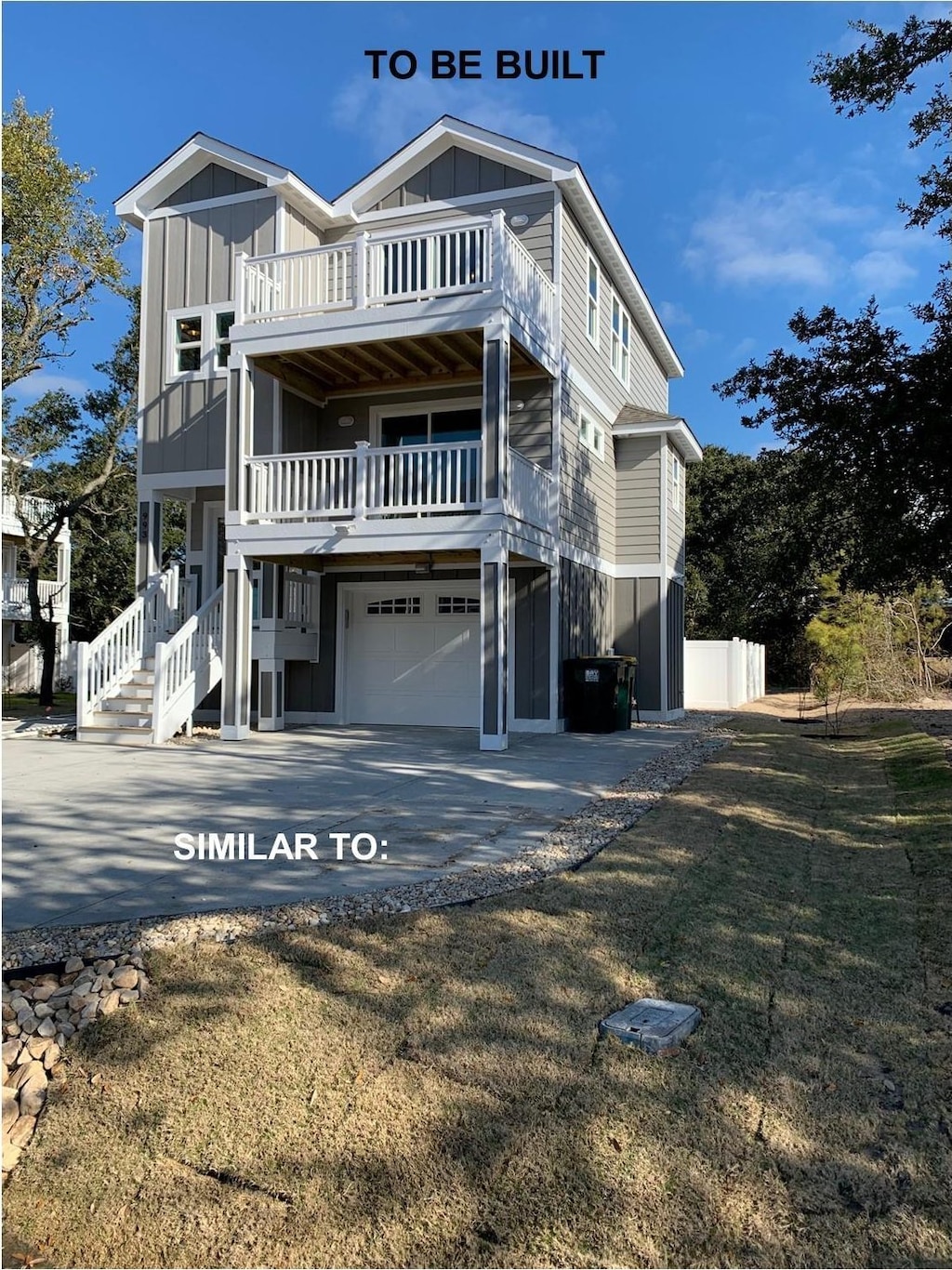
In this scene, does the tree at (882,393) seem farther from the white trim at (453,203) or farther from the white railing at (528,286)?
the white trim at (453,203)

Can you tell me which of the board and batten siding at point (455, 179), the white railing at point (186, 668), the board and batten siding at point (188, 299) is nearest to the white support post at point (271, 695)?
the white railing at point (186, 668)

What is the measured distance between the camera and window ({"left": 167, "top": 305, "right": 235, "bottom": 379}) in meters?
14.1

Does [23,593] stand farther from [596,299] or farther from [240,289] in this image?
[596,299]

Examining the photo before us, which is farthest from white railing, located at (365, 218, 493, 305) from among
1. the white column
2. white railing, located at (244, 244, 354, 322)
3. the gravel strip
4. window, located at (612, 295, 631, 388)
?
the gravel strip

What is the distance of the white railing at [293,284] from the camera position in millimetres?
11867

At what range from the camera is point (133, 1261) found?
2.16 meters

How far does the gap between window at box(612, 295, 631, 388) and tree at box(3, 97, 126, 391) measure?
34.6 feet

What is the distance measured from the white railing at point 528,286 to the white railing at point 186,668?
603cm

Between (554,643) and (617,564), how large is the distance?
4100mm

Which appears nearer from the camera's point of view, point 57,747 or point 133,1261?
point 133,1261

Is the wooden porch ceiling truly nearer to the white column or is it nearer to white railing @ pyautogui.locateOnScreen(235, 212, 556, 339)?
white railing @ pyautogui.locateOnScreen(235, 212, 556, 339)

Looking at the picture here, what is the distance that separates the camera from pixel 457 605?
13719 millimetres

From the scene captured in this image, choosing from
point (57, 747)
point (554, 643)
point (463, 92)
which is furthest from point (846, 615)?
point (57, 747)

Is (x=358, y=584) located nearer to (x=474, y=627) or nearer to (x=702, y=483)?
(x=474, y=627)
